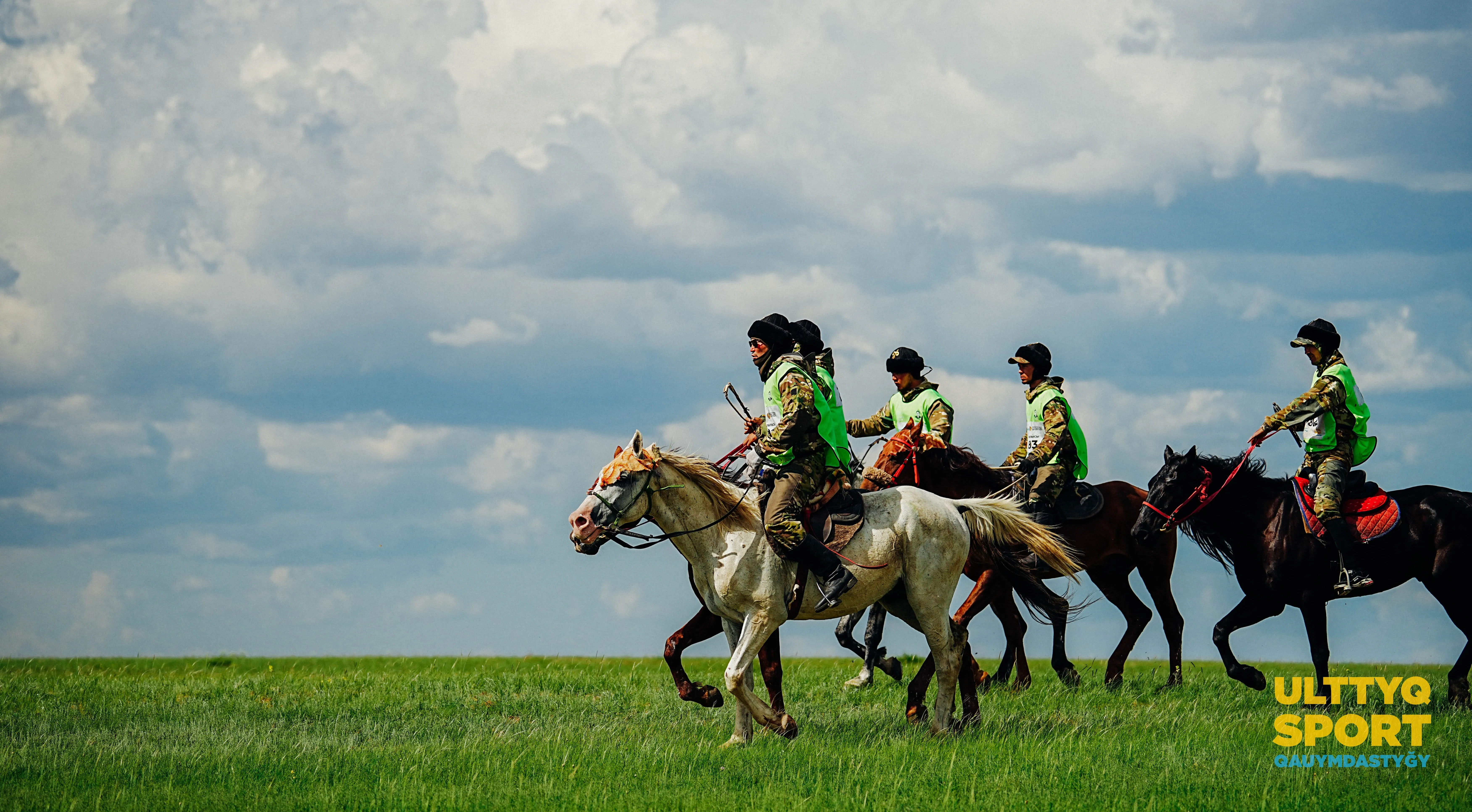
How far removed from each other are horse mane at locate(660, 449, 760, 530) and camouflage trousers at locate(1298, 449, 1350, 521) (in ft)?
19.2

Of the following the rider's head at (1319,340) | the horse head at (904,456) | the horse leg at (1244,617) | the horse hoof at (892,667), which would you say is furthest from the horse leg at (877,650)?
the rider's head at (1319,340)

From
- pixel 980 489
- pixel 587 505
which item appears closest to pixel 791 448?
pixel 587 505

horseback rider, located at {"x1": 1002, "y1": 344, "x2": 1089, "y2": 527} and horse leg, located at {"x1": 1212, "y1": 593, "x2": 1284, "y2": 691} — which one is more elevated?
horseback rider, located at {"x1": 1002, "y1": 344, "x2": 1089, "y2": 527}

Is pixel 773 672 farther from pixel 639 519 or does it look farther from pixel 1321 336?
pixel 1321 336

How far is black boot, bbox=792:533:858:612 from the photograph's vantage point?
928cm

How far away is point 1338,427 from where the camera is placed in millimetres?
11883

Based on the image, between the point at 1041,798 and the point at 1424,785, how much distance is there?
2.63 meters

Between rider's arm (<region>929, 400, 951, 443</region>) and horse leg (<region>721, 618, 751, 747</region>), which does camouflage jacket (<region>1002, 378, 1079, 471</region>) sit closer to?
rider's arm (<region>929, 400, 951, 443</region>)

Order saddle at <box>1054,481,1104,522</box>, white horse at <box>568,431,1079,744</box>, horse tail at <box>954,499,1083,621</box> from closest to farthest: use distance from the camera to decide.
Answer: white horse at <box>568,431,1079,744</box>, horse tail at <box>954,499,1083,621</box>, saddle at <box>1054,481,1104,522</box>

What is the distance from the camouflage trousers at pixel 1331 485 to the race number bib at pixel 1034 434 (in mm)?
2647

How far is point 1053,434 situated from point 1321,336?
274 cm

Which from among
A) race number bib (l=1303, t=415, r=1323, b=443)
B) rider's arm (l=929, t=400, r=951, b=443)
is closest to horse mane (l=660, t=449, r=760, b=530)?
rider's arm (l=929, t=400, r=951, b=443)

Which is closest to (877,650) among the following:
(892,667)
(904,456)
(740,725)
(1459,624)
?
(892,667)

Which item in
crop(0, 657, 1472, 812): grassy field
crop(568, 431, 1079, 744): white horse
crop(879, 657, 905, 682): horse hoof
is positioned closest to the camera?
crop(0, 657, 1472, 812): grassy field
